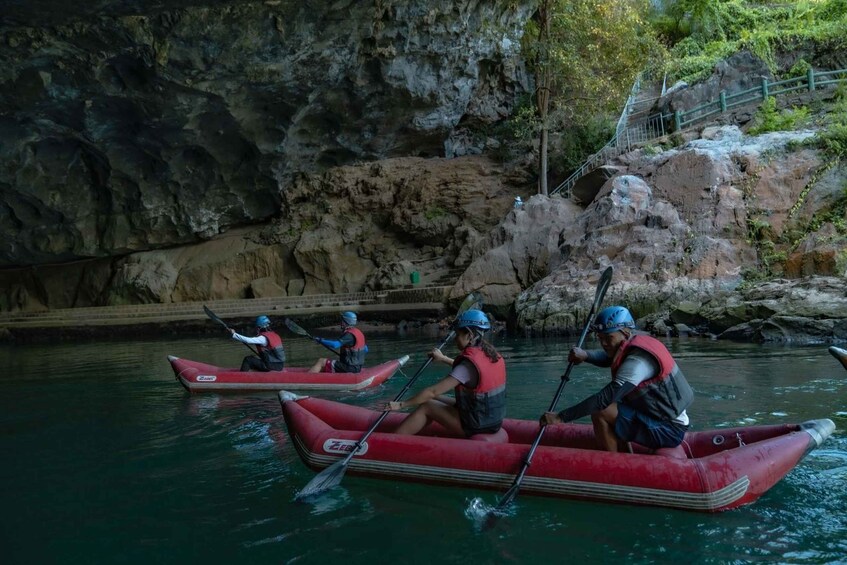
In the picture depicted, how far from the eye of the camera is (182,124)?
71.1ft

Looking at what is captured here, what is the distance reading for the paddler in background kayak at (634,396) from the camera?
196 inches

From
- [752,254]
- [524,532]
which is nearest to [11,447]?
[524,532]

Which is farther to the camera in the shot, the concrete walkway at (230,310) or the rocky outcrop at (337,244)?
the rocky outcrop at (337,244)

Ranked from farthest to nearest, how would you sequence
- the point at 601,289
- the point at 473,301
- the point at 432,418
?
the point at 473,301 → the point at 601,289 → the point at 432,418

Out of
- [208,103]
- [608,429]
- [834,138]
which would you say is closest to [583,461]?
[608,429]

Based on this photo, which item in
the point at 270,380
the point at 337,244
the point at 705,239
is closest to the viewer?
the point at 270,380

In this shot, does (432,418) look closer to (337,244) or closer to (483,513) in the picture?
(483,513)

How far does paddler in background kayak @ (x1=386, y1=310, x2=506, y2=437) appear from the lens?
555cm

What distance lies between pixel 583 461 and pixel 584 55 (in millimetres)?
19488

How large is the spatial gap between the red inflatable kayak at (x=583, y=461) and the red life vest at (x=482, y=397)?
14 cm

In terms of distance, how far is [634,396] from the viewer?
17.0ft

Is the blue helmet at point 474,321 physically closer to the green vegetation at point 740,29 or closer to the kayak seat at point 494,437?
the kayak seat at point 494,437

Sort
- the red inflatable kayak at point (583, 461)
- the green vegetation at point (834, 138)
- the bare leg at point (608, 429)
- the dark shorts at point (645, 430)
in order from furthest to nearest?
1. the green vegetation at point (834, 138)
2. the bare leg at point (608, 429)
3. the dark shorts at point (645, 430)
4. the red inflatable kayak at point (583, 461)

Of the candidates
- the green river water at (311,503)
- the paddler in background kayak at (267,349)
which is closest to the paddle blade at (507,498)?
the green river water at (311,503)
